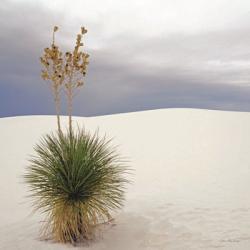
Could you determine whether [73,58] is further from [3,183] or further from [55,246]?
[3,183]

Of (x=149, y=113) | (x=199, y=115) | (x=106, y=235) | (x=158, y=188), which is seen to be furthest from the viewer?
(x=149, y=113)

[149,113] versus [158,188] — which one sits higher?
[149,113]

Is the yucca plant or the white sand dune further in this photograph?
the white sand dune

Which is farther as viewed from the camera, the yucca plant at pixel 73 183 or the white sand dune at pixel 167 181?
the white sand dune at pixel 167 181

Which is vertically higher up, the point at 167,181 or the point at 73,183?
the point at 73,183

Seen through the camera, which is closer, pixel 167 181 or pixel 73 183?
pixel 73 183

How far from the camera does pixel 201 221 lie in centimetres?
645

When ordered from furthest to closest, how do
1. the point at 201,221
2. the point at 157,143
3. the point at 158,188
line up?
the point at 157,143
the point at 158,188
the point at 201,221

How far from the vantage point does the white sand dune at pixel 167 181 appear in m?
5.79

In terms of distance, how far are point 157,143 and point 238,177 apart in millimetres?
5847

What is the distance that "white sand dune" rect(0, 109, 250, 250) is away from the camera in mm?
5785

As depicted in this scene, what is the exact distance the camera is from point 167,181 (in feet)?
35.3

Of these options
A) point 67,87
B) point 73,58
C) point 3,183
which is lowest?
point 3,183

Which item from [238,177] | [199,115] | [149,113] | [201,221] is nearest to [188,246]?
[201,221]
